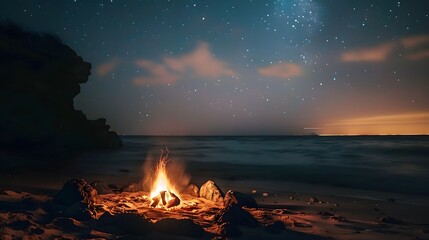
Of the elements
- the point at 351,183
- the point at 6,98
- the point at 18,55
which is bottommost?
the point at 351,183

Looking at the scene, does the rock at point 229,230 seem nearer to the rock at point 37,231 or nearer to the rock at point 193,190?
the rock at point 37,231

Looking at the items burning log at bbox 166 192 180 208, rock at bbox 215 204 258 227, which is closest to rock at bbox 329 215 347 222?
rock at bbox 215 204 258 227

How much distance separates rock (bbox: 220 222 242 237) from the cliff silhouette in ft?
86.2

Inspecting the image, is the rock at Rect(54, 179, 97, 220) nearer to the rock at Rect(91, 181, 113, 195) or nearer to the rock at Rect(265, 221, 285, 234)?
the rock at Rect(91, 181, 113, 195)

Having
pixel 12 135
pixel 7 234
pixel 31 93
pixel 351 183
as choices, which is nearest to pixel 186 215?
pixel 7 234

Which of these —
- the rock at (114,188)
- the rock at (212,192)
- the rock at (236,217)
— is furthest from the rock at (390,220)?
the rock at (114,188)

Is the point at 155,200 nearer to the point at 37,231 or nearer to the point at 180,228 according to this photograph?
the point at 180,228

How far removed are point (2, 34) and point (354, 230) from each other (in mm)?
28999

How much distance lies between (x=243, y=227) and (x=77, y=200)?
13.4ft

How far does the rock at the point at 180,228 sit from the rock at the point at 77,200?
177cm

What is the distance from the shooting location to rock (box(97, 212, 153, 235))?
595 centimetres

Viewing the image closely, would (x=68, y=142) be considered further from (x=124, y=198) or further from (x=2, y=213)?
(x=2, y=213)

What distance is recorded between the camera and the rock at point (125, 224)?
5949mm

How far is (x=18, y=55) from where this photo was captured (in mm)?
27109
